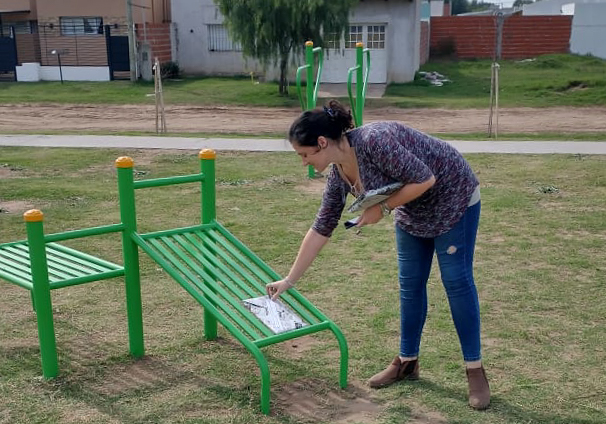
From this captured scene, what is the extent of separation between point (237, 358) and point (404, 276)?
3.71 ft

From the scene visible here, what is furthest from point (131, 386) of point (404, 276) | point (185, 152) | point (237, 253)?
point (185, 152)

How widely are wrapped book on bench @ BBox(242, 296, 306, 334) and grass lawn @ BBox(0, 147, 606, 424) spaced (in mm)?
367

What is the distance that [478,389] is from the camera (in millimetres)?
3254

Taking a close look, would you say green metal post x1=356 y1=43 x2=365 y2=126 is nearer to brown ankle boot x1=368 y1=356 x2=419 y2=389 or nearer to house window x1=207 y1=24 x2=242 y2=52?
brown ankle boot x1=368 y1=356 x2=419 y2=389

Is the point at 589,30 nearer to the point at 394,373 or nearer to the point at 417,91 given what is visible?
the point at 417,91

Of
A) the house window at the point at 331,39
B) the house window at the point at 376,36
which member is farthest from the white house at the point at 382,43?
the house window at the point at 331,39

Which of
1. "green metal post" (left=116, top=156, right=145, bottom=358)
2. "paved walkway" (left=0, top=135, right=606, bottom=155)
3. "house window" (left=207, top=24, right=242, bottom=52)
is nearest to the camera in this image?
"green metal post" (left=116, top=156, right=145, bottom=358)

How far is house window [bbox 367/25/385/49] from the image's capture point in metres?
24.0

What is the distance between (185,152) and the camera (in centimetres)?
1055

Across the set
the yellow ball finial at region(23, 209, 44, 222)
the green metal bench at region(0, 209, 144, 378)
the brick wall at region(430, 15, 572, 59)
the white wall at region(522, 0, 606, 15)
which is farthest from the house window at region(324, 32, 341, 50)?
the white wall at region(522, 0, 606, 15)

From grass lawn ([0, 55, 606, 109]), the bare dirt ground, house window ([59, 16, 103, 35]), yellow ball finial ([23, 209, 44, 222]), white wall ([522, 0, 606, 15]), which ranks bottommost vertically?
the bare dirt ground

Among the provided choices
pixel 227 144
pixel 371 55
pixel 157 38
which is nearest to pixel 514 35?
pixel 371 55

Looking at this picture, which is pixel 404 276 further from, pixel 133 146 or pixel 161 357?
pixel 133 146

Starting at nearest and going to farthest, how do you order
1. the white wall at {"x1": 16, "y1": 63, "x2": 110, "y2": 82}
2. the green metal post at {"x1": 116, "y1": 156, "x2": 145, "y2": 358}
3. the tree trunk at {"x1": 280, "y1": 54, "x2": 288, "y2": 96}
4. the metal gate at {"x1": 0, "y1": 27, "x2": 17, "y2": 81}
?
1. the green metal post at {"x1": 116, "y1": 156, "x2": 145, "y2": 358}
2. the tree trunk at {"x1": 280, "y1": 54, "x2": 288, "y2": 96}
3. the white wall at {"x1": 16, "y1": 63, "x2": 110, "y2": 82}
4. the metal gate at {"x1": 0, "y1": 27, "x2": 17, "y2": 81}
